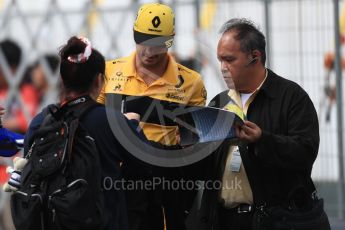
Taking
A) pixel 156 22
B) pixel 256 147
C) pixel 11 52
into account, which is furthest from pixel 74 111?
pixel 11 52

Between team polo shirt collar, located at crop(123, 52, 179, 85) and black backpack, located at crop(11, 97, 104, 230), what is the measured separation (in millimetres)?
935

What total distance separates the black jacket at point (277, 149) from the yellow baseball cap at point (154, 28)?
0.65m

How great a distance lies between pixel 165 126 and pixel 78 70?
2.95 feet

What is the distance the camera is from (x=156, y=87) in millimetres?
4992

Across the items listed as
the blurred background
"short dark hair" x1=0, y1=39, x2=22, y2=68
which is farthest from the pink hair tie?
"short dark hair" x1=0, y1=39, x2=22, y2=68

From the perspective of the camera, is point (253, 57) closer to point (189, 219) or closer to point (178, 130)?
point (178, 130)

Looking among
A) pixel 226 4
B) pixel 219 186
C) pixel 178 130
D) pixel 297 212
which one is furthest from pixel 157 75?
pixel 226 4

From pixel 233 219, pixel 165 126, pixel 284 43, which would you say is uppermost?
pixel 165 126

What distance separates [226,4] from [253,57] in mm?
3427

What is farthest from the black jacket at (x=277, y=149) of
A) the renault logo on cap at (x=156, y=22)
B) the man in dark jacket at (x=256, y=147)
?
the renault logo on cap at (x=156, y=22)

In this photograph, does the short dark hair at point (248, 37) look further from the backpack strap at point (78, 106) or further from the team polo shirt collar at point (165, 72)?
the backpack strap at point (78, 106)

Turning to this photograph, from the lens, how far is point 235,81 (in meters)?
4.59

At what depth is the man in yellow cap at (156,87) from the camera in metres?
4.74

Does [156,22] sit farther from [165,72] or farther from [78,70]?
[78,70]
